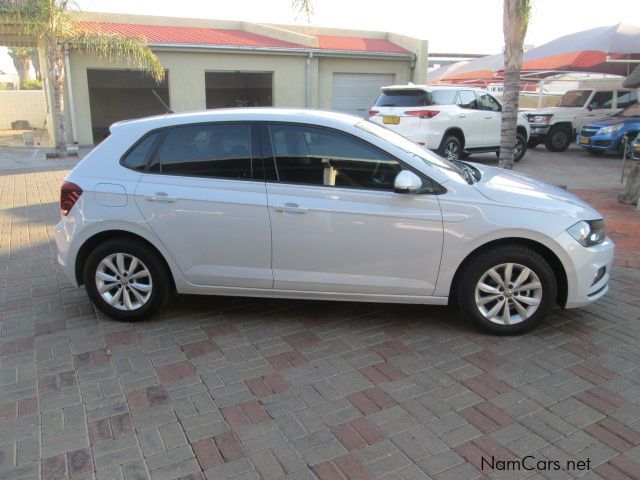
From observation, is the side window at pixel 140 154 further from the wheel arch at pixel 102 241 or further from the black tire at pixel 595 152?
the black tire at pixel 595 152

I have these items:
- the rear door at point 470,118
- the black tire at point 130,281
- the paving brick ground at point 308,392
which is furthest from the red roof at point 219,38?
the paving brick ground at point 308,392

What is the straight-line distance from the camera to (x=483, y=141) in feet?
45.4

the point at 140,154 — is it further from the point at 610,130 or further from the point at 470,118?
the point at 610,130

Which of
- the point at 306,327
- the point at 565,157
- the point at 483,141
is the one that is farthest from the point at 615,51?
the point at 306,327

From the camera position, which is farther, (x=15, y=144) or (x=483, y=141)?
(x=15, y=144)

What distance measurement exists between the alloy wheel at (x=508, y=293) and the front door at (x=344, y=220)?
0.39 m

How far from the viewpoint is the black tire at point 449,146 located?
13039 millimetres

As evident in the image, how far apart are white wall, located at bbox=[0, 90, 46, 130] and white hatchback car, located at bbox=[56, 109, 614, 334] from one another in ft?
83.3

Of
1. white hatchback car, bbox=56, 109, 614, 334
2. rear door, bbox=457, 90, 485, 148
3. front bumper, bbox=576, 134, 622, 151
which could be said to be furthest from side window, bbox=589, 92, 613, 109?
white hatchback car, bbox=56, 109, 614, 334

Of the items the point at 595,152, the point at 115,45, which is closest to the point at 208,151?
the point at 115,45

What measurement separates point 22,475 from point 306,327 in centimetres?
217

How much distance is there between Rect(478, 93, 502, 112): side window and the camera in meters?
13.8

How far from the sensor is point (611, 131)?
15.7 m

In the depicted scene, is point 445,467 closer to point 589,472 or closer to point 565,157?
point 589,472
